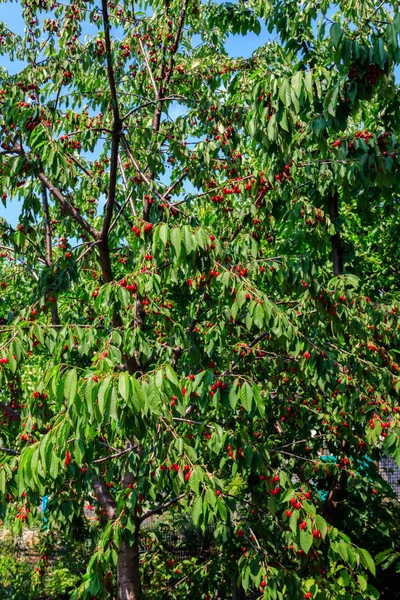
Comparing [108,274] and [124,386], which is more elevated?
[108,274]

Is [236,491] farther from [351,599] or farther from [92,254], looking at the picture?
[92,254]

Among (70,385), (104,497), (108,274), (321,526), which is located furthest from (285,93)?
(104,497)

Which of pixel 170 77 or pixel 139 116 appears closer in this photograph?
pixel 139 116

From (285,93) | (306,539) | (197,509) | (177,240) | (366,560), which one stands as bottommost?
(366,560)

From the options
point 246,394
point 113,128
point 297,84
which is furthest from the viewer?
point 113,128

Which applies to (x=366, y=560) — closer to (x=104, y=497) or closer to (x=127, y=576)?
(x=127, y=576)

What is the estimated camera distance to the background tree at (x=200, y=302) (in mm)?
2859

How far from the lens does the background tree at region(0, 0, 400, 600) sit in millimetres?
2859

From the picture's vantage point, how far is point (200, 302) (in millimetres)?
4570

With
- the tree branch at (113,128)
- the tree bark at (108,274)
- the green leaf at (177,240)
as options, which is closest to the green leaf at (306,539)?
the tree bark at (108,274)

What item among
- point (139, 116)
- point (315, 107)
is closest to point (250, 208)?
point (315, 107)

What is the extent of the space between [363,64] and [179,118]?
2434mm

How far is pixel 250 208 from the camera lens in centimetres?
381

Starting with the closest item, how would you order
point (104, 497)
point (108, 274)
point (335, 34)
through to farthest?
1. point (335, 34)
2. point (108, 274)
3. point (104, 497)
